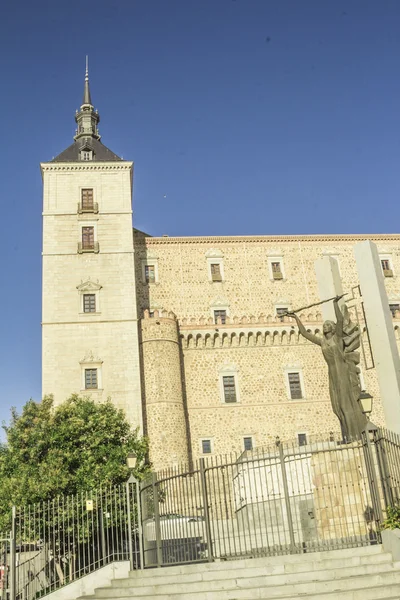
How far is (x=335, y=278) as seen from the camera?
19.4 m

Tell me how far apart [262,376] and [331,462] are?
908 inches

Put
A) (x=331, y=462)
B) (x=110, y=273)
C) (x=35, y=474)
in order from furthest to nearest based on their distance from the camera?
(x=110, y=273)
(x=35, y=474)
(x=331, y=462)

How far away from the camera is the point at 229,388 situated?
1385 inches

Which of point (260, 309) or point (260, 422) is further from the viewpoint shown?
point (260, 309)

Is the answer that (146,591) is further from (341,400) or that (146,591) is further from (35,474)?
(35,474)

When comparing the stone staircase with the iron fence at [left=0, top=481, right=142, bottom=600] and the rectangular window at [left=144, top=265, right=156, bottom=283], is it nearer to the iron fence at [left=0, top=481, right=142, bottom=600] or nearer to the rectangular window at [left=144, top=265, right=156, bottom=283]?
the iron fence at [left=0, top=481, right=142, bottom=600]

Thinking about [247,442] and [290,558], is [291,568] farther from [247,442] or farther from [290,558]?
[247,442]

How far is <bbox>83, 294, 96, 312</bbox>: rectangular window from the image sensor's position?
1309 inches

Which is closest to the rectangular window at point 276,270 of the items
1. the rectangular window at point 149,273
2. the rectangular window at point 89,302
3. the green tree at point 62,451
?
the rectangular window at point 149,273

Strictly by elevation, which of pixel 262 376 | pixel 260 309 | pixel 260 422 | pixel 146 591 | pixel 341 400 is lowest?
pixel 146 591

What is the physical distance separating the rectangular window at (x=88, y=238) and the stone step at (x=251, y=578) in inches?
1013

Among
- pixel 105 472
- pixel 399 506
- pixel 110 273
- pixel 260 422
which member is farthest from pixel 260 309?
pixel 399 506

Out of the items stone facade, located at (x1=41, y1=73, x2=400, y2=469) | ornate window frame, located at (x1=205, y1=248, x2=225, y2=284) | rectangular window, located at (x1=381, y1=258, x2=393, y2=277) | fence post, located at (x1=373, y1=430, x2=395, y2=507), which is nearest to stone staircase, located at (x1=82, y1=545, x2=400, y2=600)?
fence post, located at (x1=373, y1=430, x2=395, y2=507)

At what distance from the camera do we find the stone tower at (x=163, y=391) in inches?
1233
